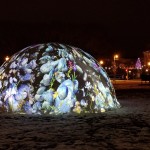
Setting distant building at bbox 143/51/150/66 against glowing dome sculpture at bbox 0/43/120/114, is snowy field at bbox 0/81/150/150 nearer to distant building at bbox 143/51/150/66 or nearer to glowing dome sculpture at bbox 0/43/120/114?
glowing dome sculpture at bbox 0/43/120/114

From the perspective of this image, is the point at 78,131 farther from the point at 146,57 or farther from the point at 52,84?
the point at 146,57

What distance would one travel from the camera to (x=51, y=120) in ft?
36.9

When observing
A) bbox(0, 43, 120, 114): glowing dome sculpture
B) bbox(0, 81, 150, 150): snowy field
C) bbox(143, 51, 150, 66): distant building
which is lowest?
bbox(0, 81, 150, 150): snowy field

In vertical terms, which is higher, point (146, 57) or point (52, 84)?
point (146, 57)

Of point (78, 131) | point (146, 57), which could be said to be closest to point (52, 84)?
point (78, 131)

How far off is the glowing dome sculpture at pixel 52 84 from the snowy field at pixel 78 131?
719 mm

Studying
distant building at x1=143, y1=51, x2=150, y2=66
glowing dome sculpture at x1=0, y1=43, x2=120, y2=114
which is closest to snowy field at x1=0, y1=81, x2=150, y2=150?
glowing dome sculpture at x1=0, y1=43, x2=120, y2=114

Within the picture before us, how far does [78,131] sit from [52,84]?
4.02 m

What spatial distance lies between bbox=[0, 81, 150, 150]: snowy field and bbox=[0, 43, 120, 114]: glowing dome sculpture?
0.72 meters

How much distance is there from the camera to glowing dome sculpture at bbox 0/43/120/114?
12.9 m

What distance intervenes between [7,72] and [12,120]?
2.93 m

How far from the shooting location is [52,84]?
13.1 m

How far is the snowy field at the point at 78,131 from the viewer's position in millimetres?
7668

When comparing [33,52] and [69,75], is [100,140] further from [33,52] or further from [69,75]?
[33,52]
